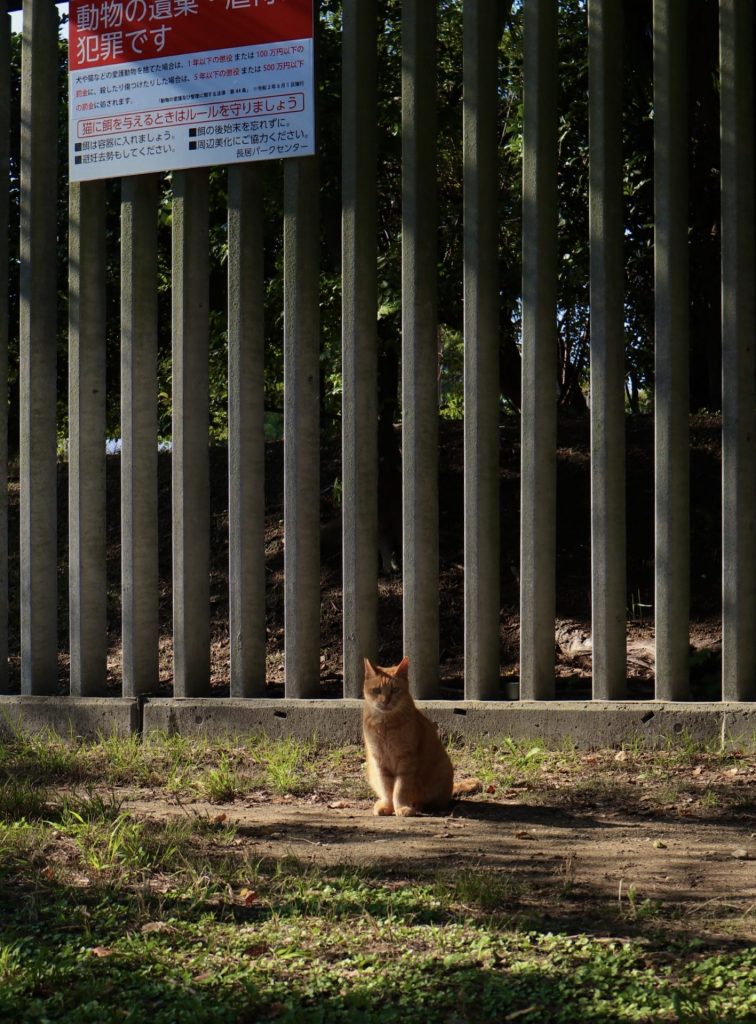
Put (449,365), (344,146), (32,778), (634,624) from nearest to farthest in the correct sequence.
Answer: (32,778), (344,146), (634,624), (449,365)

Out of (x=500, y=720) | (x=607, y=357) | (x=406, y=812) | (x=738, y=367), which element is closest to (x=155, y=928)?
(x=406, y=812)

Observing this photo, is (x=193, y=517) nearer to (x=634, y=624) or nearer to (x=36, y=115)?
(x=36, y=115)

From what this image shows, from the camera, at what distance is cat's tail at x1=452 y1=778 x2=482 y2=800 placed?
19.3 ft

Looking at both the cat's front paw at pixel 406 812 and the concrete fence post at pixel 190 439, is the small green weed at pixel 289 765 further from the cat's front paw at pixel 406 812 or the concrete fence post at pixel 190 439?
Result: the concrete fence post at pixel 190 439

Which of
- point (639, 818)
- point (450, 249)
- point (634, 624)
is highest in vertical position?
point (450, 249)

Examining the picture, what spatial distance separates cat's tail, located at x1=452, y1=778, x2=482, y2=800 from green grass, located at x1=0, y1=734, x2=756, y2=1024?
1121 mm

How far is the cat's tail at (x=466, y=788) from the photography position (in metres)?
5.89

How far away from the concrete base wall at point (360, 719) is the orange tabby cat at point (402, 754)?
117 cm

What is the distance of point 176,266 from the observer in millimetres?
7629

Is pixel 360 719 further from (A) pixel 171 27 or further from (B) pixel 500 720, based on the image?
(A) pixel 171 27

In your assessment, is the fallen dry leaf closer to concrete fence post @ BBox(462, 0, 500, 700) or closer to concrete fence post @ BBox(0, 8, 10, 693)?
concrete fence post @ BBox(462, 0, 500, 700)

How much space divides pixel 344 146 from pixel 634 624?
4343 mm

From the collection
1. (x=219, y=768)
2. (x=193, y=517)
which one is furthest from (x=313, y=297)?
(x=219, y=768)

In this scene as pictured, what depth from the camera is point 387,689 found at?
18.5 feet
